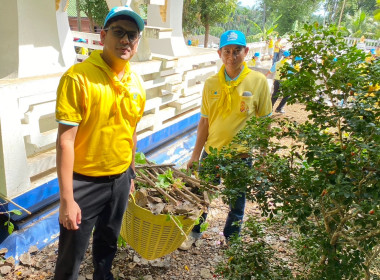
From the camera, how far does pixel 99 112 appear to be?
1679mm

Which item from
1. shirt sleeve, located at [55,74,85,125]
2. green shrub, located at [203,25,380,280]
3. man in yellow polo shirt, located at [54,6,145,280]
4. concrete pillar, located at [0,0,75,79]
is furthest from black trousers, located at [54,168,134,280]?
concrete pillar, located at [0,0,75,79]

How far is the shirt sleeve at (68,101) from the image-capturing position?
1540 millimetres

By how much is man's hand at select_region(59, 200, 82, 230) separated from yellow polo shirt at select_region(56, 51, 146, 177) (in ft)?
0.66

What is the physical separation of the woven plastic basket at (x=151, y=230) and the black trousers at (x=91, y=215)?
0.23 metres

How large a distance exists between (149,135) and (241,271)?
8.96ft

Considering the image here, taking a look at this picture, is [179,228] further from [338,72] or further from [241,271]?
[338,72]

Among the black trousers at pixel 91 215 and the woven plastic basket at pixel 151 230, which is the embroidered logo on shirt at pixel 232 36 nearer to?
the black trousers at pixel 91 215

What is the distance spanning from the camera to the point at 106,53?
175 cm

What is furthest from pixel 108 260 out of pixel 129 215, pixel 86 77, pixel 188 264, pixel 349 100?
pixel 349 100

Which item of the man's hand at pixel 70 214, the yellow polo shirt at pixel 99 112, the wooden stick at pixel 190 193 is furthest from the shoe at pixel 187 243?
the man's hand at pixel 70 214

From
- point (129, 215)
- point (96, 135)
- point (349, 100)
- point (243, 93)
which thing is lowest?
point (129, 215)

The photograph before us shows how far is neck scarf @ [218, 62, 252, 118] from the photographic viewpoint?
2.50 m

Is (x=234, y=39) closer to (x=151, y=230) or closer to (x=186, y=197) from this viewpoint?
(x=186, y=197)

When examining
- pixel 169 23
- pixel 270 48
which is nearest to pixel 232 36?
pixel 169 23
